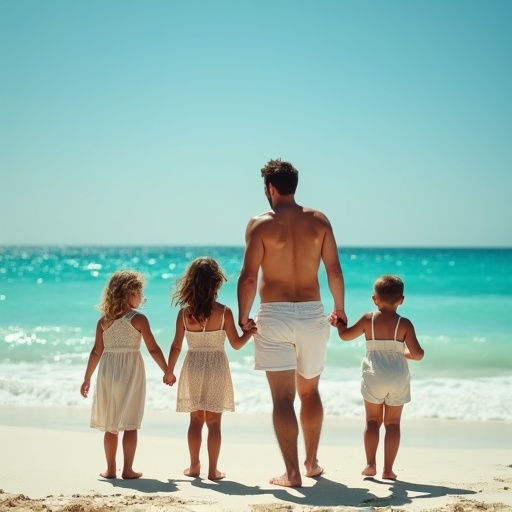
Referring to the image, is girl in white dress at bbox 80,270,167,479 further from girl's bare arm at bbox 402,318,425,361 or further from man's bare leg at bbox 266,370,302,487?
girl's bare arm at bbox 402,318,425,361

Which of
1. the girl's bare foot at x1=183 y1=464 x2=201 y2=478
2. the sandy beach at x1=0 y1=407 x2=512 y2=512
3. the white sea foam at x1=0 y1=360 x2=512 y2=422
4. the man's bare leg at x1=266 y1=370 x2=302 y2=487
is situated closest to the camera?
the sandy beach at x1=0 y1=407 x2=512 y2=512

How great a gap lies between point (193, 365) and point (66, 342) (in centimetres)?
984

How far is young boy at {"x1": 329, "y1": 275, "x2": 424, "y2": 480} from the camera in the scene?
4727 mm

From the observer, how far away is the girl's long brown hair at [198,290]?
4.73 meters

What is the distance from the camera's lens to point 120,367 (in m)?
4.79

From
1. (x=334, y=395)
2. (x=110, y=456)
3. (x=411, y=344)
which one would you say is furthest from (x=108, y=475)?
(x=334, y=395)

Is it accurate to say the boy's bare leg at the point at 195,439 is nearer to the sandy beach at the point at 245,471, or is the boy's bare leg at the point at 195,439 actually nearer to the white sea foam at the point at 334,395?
the sandy beach at the point at 245,471

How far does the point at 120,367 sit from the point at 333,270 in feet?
4.94

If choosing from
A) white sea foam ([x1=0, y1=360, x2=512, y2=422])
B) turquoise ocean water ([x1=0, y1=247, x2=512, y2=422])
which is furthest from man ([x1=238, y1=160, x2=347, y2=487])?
white sea foam ([x1=0, y1=360, x2=512, y2=422])

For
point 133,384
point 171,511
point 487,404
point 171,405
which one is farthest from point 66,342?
point 171,511

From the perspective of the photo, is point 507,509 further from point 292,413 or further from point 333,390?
point 333,390

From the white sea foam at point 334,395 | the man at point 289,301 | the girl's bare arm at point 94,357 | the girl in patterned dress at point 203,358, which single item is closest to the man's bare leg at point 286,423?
the man at point 289,301

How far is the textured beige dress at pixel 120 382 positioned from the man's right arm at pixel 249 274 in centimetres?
71

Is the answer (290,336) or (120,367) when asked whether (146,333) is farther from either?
(290,336)
